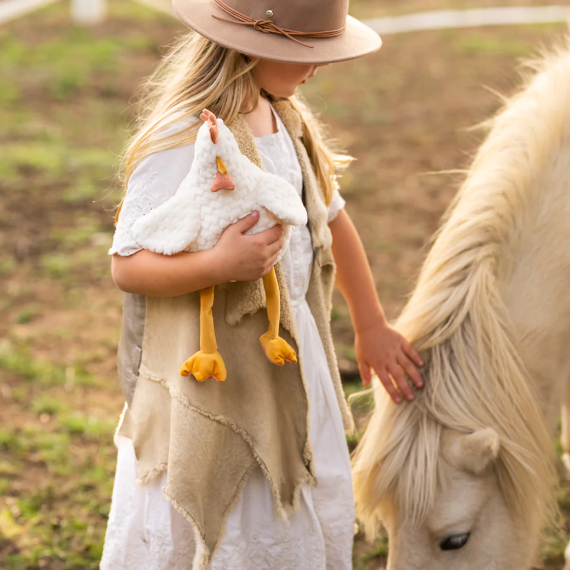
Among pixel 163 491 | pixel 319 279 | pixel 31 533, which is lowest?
pixel 31 533

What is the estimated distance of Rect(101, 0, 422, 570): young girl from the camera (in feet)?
4.23

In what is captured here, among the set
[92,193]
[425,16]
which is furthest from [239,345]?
[425,16]

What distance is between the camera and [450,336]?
5.25 ft

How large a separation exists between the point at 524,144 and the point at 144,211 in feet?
2.91

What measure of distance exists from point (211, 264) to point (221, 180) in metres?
0.14

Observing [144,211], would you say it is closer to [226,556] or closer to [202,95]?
[202,95]

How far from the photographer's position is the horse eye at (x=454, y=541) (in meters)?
1.55

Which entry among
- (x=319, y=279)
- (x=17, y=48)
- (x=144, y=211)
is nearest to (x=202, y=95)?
(x=144, y=211)

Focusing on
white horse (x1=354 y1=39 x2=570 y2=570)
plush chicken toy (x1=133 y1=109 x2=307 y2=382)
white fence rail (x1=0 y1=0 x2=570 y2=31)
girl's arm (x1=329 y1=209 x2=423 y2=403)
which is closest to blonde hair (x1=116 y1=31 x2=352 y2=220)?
plush chicken toy (x1=133 y1=109 x2=307 y2=382)

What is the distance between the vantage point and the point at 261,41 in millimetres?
1265

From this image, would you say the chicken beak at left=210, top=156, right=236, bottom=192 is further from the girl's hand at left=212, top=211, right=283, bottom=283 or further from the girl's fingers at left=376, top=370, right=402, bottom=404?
the girl's fingers at left=376, top=370, right=402, bottom=404

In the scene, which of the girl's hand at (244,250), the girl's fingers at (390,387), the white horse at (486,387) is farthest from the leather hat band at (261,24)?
the girl's fingers at (390,387)

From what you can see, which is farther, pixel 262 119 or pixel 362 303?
pixel 362 303

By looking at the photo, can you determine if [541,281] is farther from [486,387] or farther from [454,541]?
[454,541]
